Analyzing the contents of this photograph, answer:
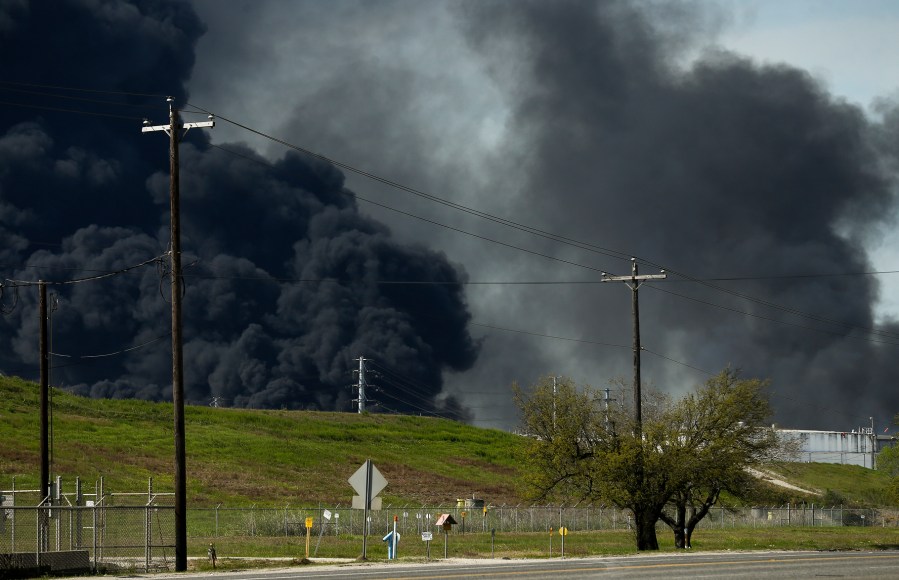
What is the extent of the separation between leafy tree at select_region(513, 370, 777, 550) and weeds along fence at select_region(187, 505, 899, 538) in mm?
5467

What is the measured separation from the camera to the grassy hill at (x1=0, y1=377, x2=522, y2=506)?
87688 millimetres

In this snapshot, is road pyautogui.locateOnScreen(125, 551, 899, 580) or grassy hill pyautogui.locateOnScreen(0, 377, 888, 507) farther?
grassy hill pyautogui.locateOnScreen(0, 377, 888, 507)

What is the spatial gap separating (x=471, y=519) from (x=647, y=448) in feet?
82.2

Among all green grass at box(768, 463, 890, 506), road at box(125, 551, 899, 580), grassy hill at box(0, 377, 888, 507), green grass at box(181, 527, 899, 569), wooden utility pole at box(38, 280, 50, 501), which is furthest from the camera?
green grass at box(768, 463, 890, 506)

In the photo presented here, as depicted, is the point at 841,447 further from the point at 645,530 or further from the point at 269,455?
the point at 645,530

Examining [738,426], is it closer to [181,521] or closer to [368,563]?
[368,563]

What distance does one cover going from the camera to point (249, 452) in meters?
111

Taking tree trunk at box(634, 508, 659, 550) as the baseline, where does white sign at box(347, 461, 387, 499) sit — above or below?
above

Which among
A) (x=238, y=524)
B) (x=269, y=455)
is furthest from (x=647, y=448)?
(x=269, y=455)

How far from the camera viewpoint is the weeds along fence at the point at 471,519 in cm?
6619

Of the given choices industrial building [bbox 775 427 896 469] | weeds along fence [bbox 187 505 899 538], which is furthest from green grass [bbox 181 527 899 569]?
industrial building [bbox 775 427 896 469]

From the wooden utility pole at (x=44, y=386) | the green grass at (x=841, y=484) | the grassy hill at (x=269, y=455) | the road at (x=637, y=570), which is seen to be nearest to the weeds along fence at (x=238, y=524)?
the wooden utility pole at (x=44, y=386)

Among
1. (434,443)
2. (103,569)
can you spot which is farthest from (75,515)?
(434,443)

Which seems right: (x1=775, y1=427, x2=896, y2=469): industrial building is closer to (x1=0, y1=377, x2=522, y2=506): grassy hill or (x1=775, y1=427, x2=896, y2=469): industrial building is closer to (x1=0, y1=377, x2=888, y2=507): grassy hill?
(x1=0, y1=377, x2=888, y2=507): grassy hill
